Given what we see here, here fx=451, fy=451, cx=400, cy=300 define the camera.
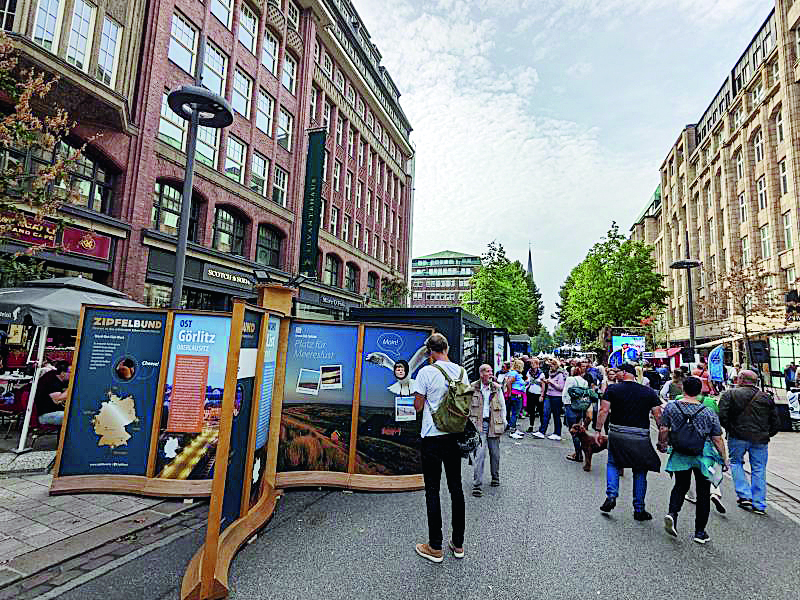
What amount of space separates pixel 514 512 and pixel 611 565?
4.65 ft

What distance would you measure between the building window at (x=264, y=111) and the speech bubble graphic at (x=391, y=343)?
62.2 ft

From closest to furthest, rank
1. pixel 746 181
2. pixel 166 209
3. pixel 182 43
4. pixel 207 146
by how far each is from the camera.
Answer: pixel 166 209, pixel 182 43, pixel 207 146, pixel 746 181

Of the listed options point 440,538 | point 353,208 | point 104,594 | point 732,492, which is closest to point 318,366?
point 440,538

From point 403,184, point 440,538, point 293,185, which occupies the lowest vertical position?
point 440,538

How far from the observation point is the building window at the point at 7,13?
36.4ft

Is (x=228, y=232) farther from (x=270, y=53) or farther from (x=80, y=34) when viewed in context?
(x=270, y=53)

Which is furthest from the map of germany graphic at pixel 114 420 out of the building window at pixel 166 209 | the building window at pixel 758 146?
the building window at pixel 758 146

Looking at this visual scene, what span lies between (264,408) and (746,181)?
122 ft

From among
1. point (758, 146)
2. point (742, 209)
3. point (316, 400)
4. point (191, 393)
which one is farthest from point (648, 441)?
point (742, 209)

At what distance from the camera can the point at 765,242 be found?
29031mm

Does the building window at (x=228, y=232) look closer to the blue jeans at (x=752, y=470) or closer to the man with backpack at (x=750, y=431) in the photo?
the man with backpack at (x=750, y=431)

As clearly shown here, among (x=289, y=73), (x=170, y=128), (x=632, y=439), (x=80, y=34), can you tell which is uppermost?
(x=289, y=73)

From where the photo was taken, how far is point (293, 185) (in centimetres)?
2427

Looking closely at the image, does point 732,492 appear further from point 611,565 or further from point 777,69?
point 777,69
